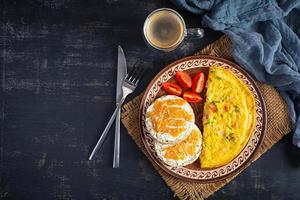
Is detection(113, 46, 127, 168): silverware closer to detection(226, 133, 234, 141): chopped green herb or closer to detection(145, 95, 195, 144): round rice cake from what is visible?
detection(145, 95, 195, 144): round rice cake

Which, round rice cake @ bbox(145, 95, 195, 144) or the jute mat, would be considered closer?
round rice cake @ bbox(145, 95, 195, 144)

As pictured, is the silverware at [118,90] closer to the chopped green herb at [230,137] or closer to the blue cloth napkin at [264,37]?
the blue cloth napkin at [264,37]

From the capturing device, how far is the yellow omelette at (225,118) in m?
2.17

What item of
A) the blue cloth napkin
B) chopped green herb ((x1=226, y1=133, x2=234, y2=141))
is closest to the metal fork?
the blue cloth napkin

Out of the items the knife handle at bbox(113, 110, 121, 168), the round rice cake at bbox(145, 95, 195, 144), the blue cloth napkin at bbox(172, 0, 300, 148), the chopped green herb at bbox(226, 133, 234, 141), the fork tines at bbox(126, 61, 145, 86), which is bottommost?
the knife handle at bbox(113, 110, 121, 168)

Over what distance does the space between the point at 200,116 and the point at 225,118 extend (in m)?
0.12

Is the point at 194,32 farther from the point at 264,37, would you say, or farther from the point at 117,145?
the point at 117,145

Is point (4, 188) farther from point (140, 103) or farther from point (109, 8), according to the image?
point (109, 8)

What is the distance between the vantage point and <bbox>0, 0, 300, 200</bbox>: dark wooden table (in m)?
2.26

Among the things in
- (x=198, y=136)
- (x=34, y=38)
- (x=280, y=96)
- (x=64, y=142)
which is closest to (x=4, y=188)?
(x=64, y=142)

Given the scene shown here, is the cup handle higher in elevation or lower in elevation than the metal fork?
higher

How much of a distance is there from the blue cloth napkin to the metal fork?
1.17ft

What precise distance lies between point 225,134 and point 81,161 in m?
0.66

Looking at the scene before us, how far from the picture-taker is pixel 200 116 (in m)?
2.25
